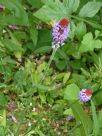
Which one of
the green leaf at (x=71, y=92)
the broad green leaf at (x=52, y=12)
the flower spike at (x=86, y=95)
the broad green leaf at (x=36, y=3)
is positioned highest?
the broad green leaf at (x=36, y=3)

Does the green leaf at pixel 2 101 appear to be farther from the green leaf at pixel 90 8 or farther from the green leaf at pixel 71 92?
the green leaf at pixel 90 8

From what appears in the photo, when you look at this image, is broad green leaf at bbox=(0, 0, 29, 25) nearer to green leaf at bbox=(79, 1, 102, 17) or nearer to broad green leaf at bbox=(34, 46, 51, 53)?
broad green leaf at bbox=(34, 46, 51, 53)

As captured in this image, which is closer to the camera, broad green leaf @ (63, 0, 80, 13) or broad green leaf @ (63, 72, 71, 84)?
broad green leaf @ (63, 0, 80, 13)

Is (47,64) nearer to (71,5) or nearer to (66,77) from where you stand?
(66,77)

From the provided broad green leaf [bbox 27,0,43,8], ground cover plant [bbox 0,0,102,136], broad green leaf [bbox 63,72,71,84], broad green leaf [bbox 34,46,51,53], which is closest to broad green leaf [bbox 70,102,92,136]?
ground cover plant [bbox 0,0,102,136]

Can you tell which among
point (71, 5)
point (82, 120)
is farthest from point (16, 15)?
point (82, 120)

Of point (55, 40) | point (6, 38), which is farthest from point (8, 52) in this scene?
point (55, 40)

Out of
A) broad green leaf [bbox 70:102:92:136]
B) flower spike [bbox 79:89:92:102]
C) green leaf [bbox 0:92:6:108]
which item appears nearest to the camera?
flower spike [bbox 79:89:92:102]

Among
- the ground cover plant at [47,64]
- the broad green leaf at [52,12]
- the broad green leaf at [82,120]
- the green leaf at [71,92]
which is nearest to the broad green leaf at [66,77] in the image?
the ground cover plant at [47,64]
